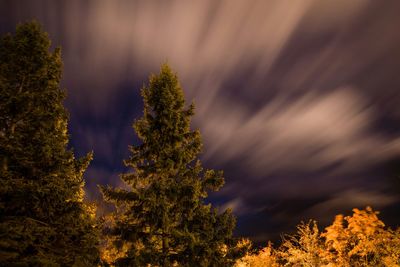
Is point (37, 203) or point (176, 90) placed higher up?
point (176, 90)

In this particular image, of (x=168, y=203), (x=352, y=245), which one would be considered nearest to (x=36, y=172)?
(x=168, y=203)

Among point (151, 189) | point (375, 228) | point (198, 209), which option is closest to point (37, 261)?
point (151, 189)

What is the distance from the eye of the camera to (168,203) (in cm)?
1578

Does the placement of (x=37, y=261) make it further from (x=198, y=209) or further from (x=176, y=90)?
(x=176, y=90)

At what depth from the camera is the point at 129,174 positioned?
1750 cm

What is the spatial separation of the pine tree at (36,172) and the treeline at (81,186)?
0.04 meters

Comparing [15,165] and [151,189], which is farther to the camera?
[151,189]

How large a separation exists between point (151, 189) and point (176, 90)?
19.9 ft

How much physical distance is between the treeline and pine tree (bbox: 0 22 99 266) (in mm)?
36

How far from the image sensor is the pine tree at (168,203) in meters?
15.5

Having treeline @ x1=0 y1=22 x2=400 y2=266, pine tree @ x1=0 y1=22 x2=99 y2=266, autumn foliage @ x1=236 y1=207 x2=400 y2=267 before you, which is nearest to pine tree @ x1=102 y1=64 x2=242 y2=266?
treeline @ x1=0 y1=22 x2=400 y2=266

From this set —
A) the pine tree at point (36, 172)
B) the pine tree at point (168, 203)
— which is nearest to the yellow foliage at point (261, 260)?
the pine tree at point (168, 203)

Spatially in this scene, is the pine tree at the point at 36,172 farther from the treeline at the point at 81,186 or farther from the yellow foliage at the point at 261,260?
the yellow foliage at the point at 261,260

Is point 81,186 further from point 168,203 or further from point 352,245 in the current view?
point 352,245
